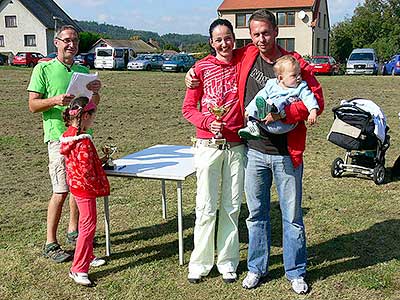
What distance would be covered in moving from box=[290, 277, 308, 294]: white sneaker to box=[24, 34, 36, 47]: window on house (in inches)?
2090

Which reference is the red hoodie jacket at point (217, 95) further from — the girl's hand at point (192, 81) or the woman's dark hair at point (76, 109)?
the woman's dark hair at point (76, 109)

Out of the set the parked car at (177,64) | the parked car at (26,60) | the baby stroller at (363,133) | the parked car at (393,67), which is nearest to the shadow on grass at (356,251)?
the baby stroller at (363,133)

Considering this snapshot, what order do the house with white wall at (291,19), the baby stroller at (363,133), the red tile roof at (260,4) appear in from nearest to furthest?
the baby stroller at (363,133)
the house with white wall at (291,19)
the red tile roof at (260,4)

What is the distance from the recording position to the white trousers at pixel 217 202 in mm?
3701

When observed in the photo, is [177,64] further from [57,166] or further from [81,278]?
[81,278]

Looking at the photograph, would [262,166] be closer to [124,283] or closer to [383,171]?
[124,283]

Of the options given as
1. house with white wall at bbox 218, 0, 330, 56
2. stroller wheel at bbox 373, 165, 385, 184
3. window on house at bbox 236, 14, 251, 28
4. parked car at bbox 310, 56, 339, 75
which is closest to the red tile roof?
house with white wall at bbox 218, 0, 330, 56

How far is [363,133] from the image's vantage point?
251 inches

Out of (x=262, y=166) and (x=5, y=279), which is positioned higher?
(x=262, y=166)

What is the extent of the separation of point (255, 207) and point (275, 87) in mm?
878

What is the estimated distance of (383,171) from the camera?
6.51 m

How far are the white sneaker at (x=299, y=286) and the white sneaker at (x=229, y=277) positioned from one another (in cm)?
44

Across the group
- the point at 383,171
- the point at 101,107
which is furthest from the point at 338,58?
the point at 383,171

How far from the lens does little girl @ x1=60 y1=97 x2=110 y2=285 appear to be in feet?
12.4
